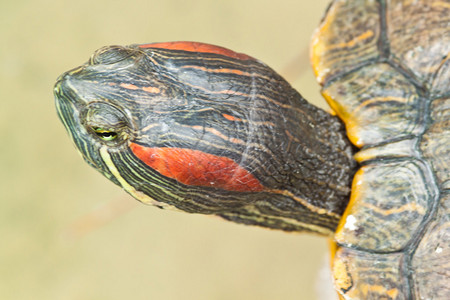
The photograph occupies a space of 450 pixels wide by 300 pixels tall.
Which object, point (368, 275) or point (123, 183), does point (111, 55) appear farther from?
point (368, 275)

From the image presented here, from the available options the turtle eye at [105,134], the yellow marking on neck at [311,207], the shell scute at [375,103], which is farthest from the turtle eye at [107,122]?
the shell scute at [375,103]

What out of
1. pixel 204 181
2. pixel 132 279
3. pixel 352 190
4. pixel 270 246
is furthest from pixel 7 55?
pixel 352 190

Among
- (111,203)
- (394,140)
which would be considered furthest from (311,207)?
(111,203)

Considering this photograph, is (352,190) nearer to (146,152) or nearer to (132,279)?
(146,152)

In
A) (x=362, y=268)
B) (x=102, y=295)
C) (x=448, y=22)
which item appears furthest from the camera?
(x=102, y=295)

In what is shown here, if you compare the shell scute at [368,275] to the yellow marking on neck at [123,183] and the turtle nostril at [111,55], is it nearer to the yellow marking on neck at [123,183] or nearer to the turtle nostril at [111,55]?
the yellow marking on neck at [123,183]

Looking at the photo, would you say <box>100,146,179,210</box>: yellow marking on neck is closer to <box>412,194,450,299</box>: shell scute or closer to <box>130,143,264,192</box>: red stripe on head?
<box>130,143,264,192</box>: red stripe on head

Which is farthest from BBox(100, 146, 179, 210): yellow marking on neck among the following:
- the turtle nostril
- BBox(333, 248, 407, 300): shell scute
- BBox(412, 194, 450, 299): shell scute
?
BBox(412, 194, 450, 299): shell scute
